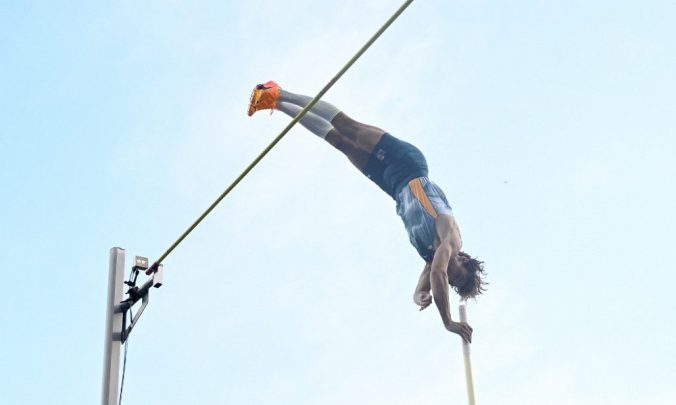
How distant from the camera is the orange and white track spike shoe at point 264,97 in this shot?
37.6ft

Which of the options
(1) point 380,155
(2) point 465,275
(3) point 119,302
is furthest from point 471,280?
(3) point 119,302

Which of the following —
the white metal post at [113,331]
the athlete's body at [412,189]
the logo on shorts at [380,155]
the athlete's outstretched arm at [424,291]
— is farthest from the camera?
the logo on shorts at [380,155]

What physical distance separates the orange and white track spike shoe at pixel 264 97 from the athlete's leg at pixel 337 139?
16.3 inches

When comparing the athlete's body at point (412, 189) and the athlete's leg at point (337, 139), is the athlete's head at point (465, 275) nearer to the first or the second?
the athlete's body at point (412, 189)

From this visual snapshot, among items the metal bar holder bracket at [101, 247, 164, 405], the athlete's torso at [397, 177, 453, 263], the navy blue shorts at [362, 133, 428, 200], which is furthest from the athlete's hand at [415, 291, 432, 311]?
the metal bar holder bracket at [101, 247, 164, 405]

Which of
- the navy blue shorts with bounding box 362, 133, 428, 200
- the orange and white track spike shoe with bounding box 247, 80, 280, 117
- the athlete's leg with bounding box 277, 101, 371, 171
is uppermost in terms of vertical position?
the orange and white track spike shoe with bounding box 247, 80, 280, 117

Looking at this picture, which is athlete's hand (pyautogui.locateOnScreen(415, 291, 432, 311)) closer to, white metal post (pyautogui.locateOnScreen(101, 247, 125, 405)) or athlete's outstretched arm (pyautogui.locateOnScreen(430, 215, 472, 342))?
athlete's outstretched arm (pyautogui.locateOnScreen(430, 215, 472, 342))

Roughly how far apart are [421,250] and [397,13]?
4652 mm

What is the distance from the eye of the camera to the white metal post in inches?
307

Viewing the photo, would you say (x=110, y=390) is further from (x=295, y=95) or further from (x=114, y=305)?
(x=295, y=95)

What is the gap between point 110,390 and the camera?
7.79m

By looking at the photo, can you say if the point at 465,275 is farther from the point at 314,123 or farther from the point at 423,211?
the point at 314,123

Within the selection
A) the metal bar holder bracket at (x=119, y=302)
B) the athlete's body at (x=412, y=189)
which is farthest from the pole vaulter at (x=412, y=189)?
the metal bar holder bracket at (x=119, y=302)

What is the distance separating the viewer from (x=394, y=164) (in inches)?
447
